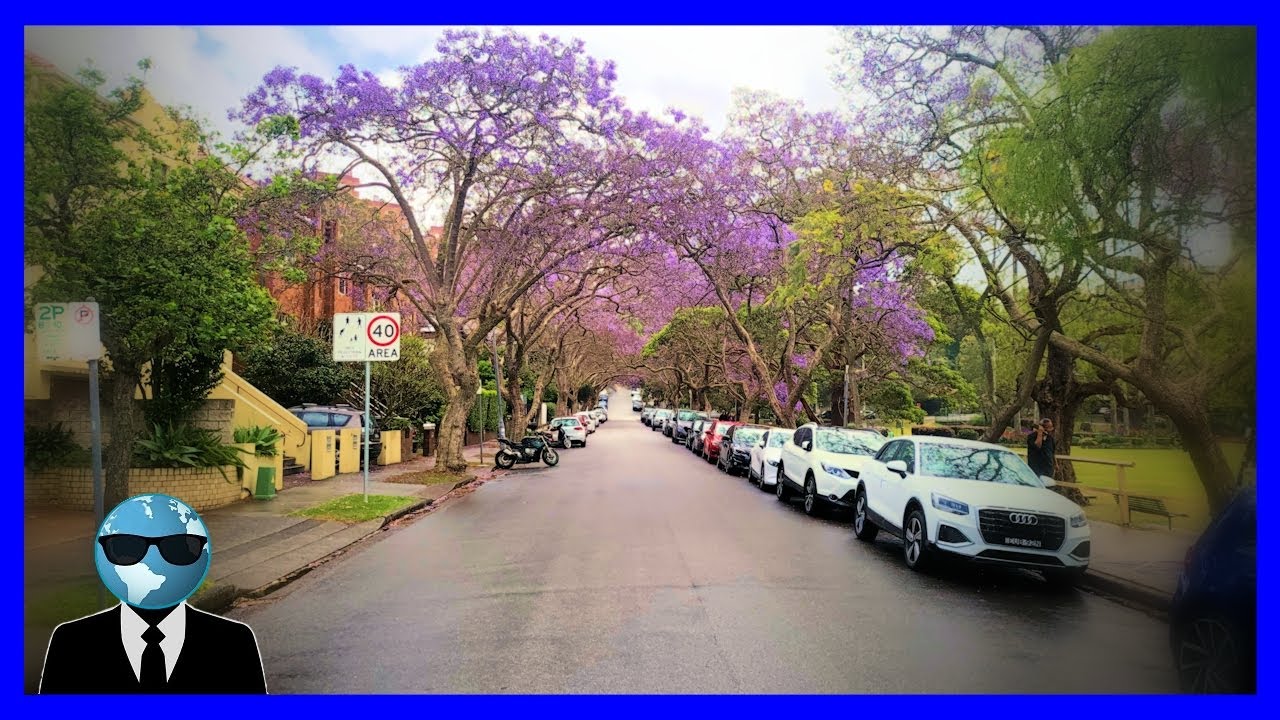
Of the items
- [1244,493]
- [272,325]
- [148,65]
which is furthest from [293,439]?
[1244,493]

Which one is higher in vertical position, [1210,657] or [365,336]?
[365,336]

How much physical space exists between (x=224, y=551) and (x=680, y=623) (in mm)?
6285

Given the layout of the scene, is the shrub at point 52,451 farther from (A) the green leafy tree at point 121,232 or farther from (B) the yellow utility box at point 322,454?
(B) the yellow utility box at point 322,454

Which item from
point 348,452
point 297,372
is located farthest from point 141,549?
point 297,372

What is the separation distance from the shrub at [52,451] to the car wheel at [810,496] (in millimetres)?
11562

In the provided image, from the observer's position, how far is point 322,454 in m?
19.7

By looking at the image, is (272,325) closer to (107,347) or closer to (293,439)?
(107,347)

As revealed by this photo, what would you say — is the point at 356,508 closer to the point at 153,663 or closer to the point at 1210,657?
the point at 153,663

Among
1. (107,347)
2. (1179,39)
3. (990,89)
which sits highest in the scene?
(990,89)

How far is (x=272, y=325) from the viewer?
32.6ft

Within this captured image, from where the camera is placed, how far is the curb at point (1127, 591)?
7.86 metres

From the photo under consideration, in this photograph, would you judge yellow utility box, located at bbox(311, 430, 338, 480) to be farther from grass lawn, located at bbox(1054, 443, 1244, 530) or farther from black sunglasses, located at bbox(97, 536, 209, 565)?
black sunglasses, located at bbox(97, 536, 209, 565)

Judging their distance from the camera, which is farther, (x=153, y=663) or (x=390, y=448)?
(x=390, y=448)

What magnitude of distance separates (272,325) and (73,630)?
23.1 feet
